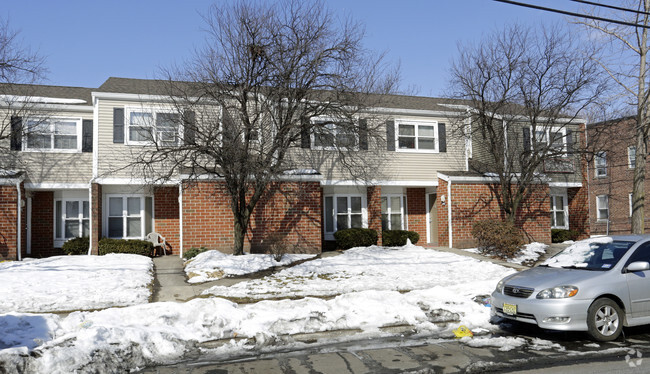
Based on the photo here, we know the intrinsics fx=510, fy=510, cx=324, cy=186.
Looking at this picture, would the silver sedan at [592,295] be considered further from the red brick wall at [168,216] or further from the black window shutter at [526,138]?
the red brick wall at [168,216]

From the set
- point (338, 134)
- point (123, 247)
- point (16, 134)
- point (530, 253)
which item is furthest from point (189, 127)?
point (530, 253)

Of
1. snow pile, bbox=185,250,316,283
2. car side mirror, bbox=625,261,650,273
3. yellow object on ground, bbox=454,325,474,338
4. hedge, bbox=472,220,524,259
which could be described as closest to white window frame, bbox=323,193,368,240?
snow pile, bbox=185,250,316,283

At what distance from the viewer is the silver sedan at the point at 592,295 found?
7328 mm

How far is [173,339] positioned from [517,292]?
5.35 m

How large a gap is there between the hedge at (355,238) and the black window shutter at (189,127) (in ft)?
22.1

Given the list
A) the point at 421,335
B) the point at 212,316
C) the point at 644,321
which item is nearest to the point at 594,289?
the point at 644,321

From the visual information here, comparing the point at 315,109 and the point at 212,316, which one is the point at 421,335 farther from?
the point at 315,109

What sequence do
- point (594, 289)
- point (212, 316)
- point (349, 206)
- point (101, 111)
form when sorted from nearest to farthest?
point (594, 289) < point (212, 316) < point (101, 111) < point (349, 206)

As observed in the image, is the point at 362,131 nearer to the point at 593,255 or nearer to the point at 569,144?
the point at 569,144

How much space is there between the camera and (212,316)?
864cm

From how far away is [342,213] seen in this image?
20.7m

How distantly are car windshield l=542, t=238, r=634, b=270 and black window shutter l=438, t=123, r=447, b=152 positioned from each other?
41.1 feet

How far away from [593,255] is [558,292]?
143cm

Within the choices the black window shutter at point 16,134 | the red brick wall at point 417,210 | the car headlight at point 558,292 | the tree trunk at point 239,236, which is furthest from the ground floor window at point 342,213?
the car headlight at point 558,292
